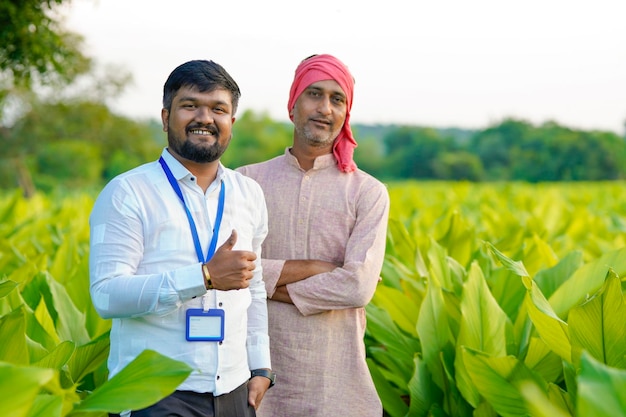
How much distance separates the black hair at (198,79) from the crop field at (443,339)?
0.62 meters

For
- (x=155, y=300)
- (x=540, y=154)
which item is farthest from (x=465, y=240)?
(x=540, y=154)

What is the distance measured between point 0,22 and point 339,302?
2687 millimetres

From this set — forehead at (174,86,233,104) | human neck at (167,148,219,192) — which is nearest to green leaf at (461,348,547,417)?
human neck at (167,148,219,192)

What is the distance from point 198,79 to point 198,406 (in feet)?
2.67

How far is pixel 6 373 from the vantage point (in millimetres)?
1359

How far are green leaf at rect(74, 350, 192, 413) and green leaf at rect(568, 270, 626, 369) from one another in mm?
1117

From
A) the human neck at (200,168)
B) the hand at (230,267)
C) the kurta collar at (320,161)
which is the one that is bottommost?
the hand at (230,267)

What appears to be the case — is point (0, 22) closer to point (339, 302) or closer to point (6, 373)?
point (339, 302)

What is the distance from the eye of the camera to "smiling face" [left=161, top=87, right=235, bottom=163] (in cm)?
214

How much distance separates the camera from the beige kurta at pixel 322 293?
9.17ft

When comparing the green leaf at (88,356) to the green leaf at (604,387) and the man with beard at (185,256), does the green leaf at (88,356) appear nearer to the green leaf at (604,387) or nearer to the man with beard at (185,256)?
the man with beard at (185,256)

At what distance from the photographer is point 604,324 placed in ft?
7.14

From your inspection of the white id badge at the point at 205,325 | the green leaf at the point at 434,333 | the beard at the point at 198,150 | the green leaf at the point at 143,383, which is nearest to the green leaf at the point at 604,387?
the green leaf at the point at 143,383

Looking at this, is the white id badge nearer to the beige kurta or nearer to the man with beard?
the man with beard
